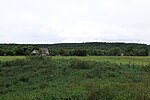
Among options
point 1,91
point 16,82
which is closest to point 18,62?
point 16,82

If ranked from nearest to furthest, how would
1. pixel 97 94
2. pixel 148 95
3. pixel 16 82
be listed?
pixel 148 95 < pixel 97 94 < pixel 16 82

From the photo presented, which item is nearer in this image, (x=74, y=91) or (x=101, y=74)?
(x=74, y=91)

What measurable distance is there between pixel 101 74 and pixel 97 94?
9.65 metres

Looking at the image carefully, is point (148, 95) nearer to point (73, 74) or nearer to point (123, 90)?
point (123, 90)

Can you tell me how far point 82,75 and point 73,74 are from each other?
100cm

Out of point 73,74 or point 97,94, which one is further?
point 73,74

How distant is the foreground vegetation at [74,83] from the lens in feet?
44.7

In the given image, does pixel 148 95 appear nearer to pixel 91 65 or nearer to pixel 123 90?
pixel 123 90

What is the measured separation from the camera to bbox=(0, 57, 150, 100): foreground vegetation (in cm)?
1362

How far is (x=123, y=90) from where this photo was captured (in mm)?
14672

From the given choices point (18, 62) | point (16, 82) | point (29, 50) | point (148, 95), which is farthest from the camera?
point (29, 50)

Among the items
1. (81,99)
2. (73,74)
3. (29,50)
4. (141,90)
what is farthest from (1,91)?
(29,50)

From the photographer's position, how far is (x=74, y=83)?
1850 cm

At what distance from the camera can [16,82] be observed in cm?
2278
